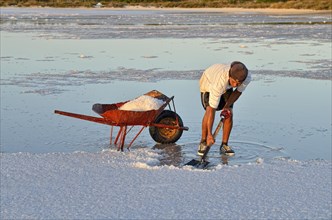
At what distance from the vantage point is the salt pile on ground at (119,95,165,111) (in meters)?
7.44

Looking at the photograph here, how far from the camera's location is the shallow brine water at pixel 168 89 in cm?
752

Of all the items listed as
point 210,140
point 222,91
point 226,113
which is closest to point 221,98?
point 226,113

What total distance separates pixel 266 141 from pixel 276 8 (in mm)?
54556

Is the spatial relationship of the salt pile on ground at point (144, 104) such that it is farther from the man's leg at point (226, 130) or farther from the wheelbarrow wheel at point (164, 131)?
the man's leg at point (226, 130)

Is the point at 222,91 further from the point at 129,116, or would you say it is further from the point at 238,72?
the point at 129,116

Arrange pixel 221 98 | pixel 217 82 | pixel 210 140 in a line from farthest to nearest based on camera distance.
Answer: pixel 221 98, pixel 217 82, pixel 210 140

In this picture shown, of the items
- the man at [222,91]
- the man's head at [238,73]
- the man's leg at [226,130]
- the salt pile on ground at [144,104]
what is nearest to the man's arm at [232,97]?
the man at [222,91]

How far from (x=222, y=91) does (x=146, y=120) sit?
3.21 feet

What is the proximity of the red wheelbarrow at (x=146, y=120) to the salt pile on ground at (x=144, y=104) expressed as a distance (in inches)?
3.2

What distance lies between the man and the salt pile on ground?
57cm

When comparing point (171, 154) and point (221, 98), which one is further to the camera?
point (221, 98)

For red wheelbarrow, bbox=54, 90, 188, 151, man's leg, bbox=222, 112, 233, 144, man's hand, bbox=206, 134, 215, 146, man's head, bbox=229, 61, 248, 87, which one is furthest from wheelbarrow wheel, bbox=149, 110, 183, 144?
man's head, bbox=229, 61, 248, 87

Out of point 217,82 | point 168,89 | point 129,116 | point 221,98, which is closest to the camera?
point 217,82

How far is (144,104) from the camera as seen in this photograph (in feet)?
24.6
